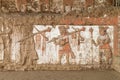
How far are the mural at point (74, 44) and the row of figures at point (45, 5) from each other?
5.32ft

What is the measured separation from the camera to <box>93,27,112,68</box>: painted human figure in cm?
1007

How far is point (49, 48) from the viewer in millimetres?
10109

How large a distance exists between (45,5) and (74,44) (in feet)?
8.20

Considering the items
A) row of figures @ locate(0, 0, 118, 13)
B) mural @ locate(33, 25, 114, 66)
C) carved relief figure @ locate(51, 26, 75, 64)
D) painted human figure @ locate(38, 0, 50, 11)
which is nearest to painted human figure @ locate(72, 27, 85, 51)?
mural @ locate(33, 25, 114, 66)

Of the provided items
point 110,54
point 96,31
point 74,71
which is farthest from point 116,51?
point 74,71

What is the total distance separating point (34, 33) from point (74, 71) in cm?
206

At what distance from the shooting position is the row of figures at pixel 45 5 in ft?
37.8

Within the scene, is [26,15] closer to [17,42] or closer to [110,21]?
[17,42]

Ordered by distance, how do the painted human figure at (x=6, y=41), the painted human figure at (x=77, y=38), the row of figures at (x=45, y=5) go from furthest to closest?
the row of figures at (x=45, y=5)
the painted human figure at (x=77, y=38)
the painted human figure at (x=6, y=41)

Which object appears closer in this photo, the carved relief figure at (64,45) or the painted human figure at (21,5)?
the carved relief figure at (64,45)

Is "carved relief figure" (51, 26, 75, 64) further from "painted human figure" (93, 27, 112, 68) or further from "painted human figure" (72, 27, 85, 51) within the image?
"painted human figure" (93, 27, 112, 68)

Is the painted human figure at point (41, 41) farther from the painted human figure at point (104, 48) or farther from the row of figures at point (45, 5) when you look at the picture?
the painted human figure at point (104, 48)

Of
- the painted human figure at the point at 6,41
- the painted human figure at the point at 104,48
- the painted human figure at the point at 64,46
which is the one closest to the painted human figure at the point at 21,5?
the painted human figure at the point at 6,41

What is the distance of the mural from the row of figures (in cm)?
162
